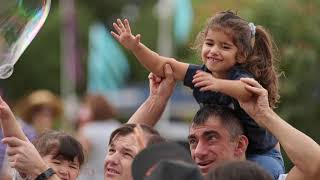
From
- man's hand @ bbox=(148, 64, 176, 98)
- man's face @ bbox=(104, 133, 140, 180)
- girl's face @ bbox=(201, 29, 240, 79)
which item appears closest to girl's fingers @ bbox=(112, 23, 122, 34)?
man's hand @ bbox=(148, 64, 176, 98)

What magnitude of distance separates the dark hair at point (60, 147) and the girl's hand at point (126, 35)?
614 mm

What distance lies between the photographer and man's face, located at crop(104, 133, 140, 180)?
18.3ft

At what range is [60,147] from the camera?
614cm

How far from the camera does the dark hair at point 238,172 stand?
462 centimetres

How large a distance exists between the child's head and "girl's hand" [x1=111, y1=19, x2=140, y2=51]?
620 mm

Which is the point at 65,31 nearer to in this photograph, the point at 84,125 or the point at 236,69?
the point at 84,125

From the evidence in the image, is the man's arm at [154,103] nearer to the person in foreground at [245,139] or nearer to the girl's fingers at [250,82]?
the person in foreground at [245,139]

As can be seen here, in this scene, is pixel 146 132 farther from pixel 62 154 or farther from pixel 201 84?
pixel 62 154

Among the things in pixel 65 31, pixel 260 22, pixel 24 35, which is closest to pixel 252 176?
pixel 24 35

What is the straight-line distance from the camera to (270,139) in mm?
6344

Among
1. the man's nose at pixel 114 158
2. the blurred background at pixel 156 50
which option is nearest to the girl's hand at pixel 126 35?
the man's nose at pixel 114 158

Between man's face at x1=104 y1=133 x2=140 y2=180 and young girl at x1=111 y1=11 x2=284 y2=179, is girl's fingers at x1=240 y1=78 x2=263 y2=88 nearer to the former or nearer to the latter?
young girl at x1=111 y1=11 x2=284 y2=179

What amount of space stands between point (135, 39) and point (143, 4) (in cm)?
4884

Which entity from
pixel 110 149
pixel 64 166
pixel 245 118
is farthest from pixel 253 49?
pixel 64 166
